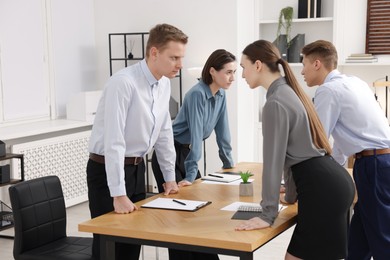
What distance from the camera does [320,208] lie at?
101 inches

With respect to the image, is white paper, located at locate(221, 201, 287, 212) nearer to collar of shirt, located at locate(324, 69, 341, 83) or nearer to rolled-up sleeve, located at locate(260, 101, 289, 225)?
rolled-up sleeve, located at locate(260, 101, 289, 225)

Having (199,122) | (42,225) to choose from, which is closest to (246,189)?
(199,122)

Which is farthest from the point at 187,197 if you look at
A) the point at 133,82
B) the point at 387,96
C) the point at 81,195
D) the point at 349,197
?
the point at 387,96

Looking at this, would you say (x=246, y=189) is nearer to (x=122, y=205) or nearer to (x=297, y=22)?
(x=122, y=205)

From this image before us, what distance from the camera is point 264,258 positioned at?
14.9ft

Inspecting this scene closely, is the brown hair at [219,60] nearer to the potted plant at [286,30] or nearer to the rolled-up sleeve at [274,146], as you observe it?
the rolled-up sleeve at [274,146]

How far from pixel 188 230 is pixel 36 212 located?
3.74 ft

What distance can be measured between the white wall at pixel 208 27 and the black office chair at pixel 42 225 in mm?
3083

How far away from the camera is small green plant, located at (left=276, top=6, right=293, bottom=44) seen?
6449mm

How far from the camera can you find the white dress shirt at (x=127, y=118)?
9.27 feet

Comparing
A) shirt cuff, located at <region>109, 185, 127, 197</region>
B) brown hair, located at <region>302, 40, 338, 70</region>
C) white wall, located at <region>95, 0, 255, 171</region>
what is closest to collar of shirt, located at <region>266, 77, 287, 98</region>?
shirt cuff, located at <region>109, 185, 127, 197</region>

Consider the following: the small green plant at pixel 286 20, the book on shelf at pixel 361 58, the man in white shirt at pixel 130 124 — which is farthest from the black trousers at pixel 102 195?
the small green plant at pixel 286 20

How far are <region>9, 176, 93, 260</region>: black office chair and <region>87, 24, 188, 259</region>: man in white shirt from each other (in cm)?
27

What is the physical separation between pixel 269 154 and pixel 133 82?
31.6 inches
